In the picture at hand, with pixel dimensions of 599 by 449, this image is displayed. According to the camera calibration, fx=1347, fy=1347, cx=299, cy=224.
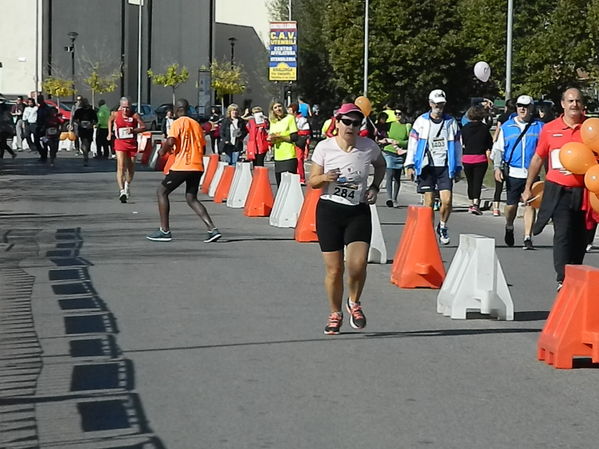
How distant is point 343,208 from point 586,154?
6.72ft

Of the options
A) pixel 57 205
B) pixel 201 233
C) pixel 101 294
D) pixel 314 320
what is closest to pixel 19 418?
pixel 314 320

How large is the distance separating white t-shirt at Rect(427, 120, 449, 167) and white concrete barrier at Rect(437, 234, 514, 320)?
511 centimetres

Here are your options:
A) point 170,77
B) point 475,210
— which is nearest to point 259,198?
point 475,210

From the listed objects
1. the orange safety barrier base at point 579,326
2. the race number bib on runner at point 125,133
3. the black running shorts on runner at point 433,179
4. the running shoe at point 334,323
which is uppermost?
the race number bib on runner at point 125,133

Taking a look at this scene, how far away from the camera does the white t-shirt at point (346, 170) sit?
396 inches

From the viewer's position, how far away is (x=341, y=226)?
1006 centimetres

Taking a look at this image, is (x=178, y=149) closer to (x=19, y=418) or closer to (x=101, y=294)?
(x=101, y=294)

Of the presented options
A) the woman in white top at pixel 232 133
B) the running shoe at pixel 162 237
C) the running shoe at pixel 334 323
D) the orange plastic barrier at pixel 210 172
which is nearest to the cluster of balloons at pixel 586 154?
the running shoe at pixel 334 323

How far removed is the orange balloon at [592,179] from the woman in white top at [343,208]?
65.3 inches

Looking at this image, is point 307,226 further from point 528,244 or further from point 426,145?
point 528,244

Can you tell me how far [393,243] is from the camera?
17703 mm

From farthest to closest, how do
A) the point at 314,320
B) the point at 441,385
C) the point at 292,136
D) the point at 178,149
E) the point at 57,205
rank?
the point at 57,205, the point at 292,136, the point at 178,149, the point at 314,320, the point at 441,385

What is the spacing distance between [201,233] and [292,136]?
→ 322 centimetres

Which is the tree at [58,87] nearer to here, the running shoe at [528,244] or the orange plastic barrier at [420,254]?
the running shoe at [528,244]
